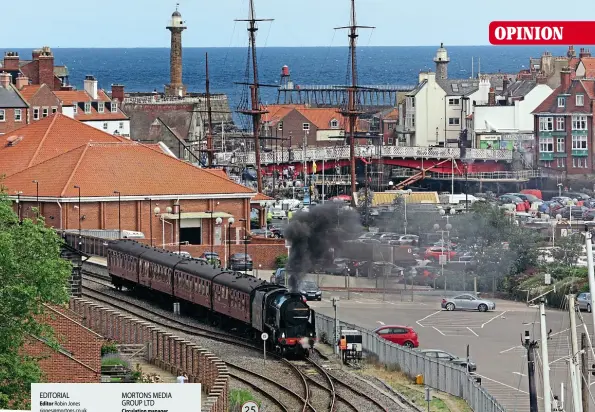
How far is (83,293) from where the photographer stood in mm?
66188

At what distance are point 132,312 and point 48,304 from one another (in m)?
20.2

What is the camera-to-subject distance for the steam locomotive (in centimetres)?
5472

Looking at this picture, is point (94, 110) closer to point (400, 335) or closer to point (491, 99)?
point (491, 99)

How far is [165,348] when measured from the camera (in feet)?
168

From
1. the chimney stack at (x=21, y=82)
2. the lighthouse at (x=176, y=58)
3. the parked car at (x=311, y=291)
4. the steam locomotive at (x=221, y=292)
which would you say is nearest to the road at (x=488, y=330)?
the parked car at (x=311, y=291)

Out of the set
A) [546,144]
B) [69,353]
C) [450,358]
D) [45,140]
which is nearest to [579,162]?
[546,144]

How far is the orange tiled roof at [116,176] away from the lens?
8688 cm

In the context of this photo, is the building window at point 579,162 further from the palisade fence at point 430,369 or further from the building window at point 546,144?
the palisade fence at point 430,369

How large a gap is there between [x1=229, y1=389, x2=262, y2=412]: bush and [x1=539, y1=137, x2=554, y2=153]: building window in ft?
283

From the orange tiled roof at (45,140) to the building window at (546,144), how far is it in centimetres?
4183

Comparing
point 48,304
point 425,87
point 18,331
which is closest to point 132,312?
point 48,304

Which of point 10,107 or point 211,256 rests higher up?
point 10,107

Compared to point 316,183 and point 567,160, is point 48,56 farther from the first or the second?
point 567,160

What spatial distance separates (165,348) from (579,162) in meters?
82.3
